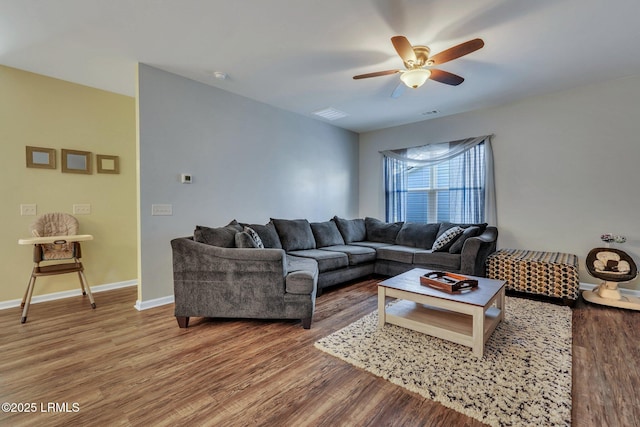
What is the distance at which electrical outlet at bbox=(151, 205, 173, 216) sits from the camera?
11.1ft

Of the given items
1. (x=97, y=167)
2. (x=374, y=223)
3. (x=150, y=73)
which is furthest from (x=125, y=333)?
(x=374, y=223)

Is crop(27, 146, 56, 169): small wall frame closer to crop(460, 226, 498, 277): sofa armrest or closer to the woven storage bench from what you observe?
crop(460, 226, 498, 277): sofa armrest

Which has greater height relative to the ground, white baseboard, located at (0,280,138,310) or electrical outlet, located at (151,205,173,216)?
electrical outlet, located at (151,205,173,216)

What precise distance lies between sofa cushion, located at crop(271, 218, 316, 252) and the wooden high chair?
90.4 inches

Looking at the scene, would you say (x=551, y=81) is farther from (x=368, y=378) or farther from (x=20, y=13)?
(x=20, y=13)

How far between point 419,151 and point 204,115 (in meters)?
3.79

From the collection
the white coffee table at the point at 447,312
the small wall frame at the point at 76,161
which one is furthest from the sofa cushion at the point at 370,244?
the small wall frame at the point at 76,161

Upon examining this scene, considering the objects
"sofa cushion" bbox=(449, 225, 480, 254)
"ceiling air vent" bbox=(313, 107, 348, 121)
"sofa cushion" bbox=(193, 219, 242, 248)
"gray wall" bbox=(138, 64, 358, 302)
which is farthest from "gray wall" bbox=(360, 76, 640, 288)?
"sofa cushion" bbox=(193, 219, 242, 248)

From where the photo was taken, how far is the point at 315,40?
2748 mm

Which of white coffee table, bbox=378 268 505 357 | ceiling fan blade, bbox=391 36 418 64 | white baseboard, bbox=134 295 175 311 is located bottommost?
white baseboard, bbox=134 295 175 311

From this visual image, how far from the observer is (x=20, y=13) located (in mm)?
2365

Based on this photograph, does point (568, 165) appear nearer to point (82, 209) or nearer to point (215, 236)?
point (215, 236)

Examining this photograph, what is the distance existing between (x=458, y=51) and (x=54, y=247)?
15.1 ft

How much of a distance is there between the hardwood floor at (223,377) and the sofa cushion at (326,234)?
180 cm
